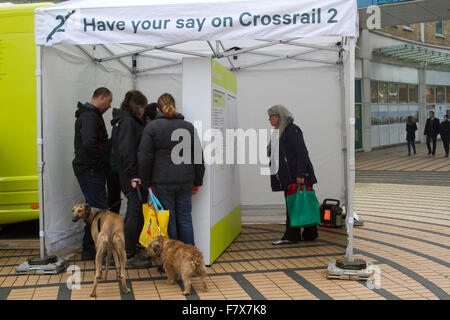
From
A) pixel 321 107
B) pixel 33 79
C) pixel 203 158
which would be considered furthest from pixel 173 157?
pixel 321 107

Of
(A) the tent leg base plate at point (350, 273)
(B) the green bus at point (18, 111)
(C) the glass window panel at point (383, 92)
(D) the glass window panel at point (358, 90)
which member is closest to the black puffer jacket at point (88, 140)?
(B) the green bus at point (18, 111)

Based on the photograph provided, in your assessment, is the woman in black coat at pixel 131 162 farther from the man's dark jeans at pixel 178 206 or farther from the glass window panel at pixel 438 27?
the glass window panel at pixel 438 27

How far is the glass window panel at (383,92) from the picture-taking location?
24703 mm

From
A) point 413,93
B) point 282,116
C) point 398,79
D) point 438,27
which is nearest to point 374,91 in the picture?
point 398,79

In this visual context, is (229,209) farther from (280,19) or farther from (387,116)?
(387,116)

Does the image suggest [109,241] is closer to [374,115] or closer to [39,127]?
[39,127]

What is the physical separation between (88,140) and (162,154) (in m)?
0.92

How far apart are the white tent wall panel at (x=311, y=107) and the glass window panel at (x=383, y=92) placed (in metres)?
17.9

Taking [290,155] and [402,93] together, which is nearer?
[290,155]

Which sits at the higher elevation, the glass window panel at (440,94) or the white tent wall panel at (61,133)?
the glass window panel at (440,94)

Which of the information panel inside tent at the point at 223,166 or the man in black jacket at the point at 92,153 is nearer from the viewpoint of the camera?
the man in black jacket at the point at 92,153

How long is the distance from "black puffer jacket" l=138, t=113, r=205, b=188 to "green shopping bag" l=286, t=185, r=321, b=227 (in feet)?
4.98

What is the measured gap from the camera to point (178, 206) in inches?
209

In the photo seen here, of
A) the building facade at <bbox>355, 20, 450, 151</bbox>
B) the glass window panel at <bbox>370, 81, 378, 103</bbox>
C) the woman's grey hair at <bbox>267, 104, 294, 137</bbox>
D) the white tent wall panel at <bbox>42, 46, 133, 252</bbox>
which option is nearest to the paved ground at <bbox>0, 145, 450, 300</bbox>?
the white tent wall panel at <bbox>42, 46, 133, 252</bbox>
